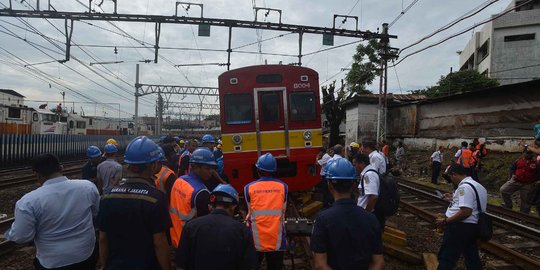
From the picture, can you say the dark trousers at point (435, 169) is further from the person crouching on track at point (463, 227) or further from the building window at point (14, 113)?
the building window at point (14, 113)

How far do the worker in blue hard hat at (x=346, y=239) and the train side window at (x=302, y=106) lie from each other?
6913 mm

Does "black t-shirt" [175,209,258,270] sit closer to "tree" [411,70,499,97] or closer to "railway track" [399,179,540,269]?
"railway track" [399,179,540,269]

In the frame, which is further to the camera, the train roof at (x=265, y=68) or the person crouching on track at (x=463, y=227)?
the train roof at (x=265, y=68)

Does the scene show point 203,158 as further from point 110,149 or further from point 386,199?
point 110,149

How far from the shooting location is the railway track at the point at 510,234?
6254 mm

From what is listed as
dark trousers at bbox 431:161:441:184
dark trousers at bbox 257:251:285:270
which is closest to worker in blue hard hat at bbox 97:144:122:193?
dark trousers at bbox 257:251:285:270

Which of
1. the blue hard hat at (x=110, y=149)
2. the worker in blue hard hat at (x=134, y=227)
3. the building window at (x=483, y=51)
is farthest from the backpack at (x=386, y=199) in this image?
the building window at (x=483, y=51)

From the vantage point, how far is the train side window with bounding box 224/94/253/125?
30.6 feet

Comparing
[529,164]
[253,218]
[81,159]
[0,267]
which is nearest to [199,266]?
Answer: [253,218]

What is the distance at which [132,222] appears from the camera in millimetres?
2680

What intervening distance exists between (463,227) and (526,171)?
6156 mm

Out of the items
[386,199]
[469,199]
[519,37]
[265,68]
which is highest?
[519,37]

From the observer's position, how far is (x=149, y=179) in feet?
9.60

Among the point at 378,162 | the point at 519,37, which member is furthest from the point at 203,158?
the point at 519,37
